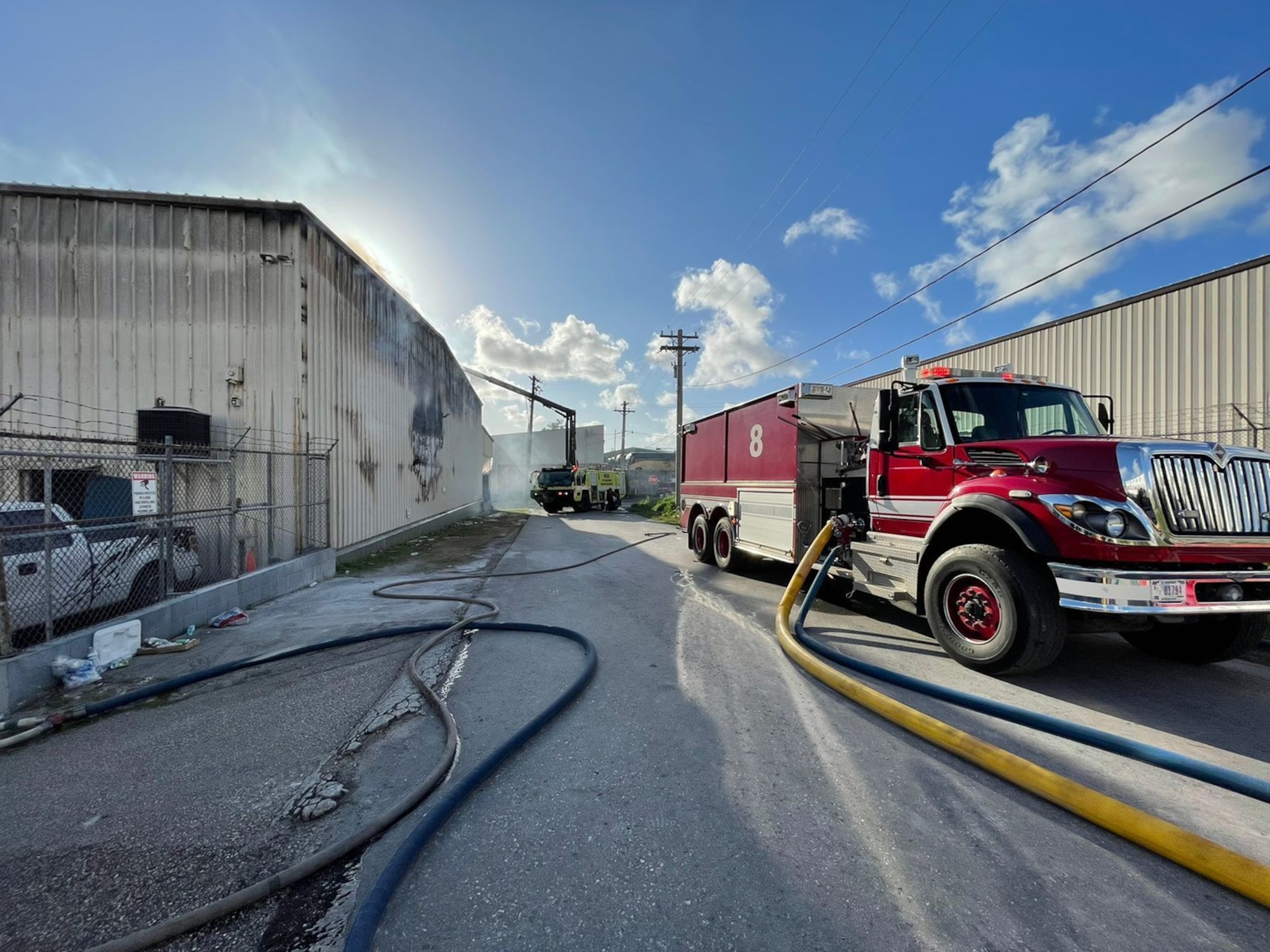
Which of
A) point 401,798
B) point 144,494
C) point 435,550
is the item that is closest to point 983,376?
point 401,798

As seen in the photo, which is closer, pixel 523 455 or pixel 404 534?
pixel 404 534

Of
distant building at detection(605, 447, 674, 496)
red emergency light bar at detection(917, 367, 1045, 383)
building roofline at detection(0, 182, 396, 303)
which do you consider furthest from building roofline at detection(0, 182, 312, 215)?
distant building at detection(605, 447, 674, 496)

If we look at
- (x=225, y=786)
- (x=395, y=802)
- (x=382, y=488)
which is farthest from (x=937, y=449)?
(x=382, y=488)

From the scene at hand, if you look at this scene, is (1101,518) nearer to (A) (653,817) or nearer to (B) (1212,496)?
(B) (1212,496)

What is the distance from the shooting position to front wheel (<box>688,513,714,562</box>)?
10.2 m

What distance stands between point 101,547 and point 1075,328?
15.9 meters

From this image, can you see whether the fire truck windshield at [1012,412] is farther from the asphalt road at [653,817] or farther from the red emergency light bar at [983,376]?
the asphalt road at [653,817]

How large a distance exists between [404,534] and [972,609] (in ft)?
43.5

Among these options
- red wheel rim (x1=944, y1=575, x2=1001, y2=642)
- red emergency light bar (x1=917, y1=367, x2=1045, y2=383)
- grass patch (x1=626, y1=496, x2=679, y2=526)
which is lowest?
grass patch (x1=626, y1=496, x2=679, y2=526)

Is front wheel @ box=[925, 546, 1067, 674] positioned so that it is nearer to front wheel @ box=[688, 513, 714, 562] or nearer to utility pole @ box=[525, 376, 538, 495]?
front wheel @ box=[688, 513, 714, 562]

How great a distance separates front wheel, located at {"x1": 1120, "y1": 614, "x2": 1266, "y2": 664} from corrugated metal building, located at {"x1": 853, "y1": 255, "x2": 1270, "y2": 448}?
19.7ft

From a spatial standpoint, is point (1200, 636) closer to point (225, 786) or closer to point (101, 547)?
point (225, 786)

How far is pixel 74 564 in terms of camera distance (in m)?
4.87

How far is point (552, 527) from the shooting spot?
19000mm
